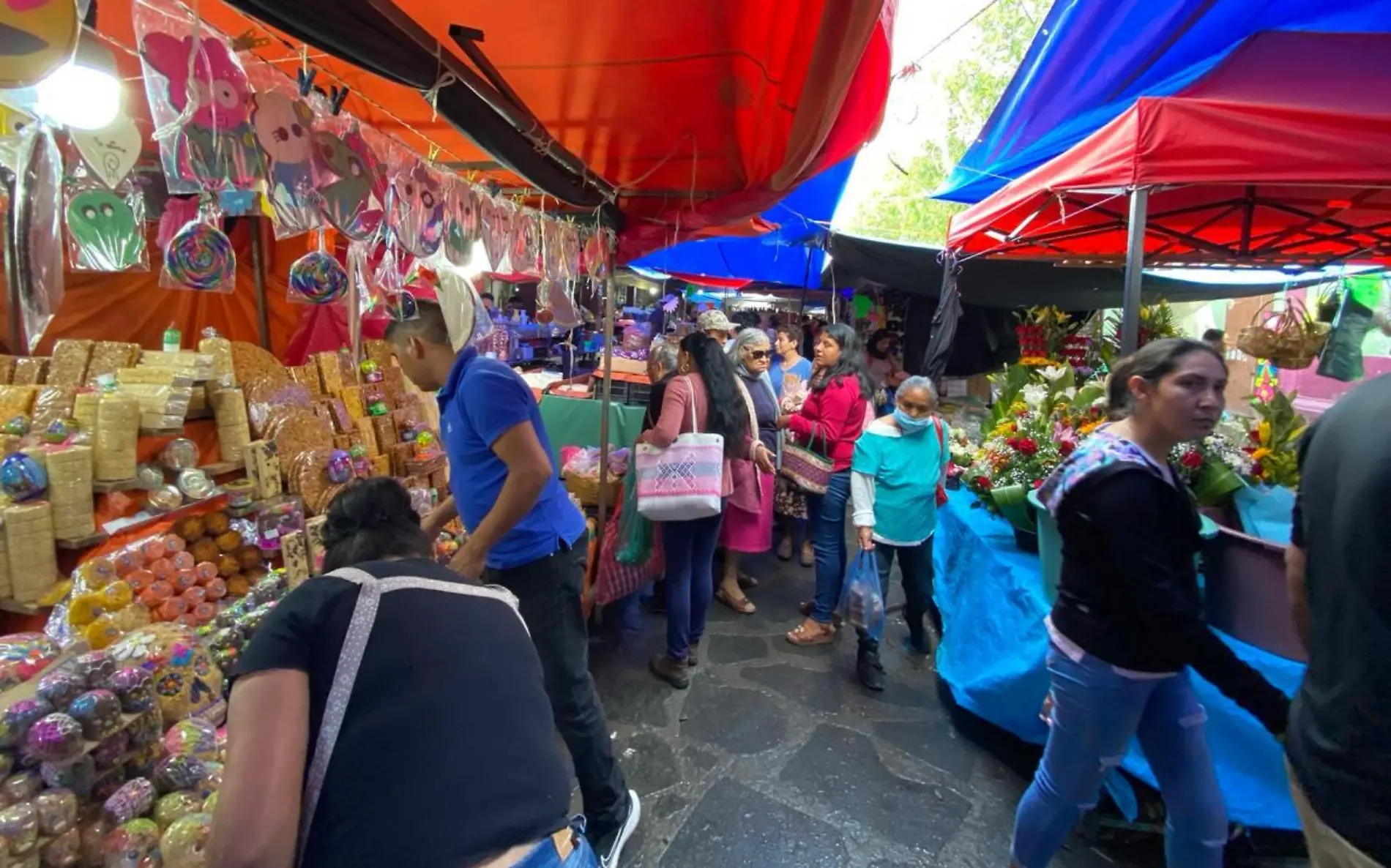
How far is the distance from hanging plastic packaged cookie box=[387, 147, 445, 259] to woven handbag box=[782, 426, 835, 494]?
2.29 metres

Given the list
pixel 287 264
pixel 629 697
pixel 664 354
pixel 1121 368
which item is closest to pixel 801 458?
pixel 664 354

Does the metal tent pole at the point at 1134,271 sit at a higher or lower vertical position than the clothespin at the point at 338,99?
lower

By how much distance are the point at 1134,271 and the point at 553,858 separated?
2898mm

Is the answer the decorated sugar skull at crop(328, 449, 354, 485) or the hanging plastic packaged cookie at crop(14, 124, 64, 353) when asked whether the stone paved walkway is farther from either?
the hanging plastic packaged cookie at crop(14, 124, 64, 353)

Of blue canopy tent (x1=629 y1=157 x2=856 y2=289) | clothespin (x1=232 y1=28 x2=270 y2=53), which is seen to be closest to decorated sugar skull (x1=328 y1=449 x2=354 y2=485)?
clothespin (x1=232 y1=28 x2=270 y2=53)

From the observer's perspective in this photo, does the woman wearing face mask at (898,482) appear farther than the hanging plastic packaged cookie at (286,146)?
Yes

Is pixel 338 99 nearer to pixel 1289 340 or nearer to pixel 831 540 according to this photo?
pixel 831 540

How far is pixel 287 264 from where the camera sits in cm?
405

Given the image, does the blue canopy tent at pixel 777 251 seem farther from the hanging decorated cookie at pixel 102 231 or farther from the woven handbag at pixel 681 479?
the hanging decorated cookie at pixel 102 231

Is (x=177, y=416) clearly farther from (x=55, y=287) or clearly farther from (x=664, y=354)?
(x=664, y=354)

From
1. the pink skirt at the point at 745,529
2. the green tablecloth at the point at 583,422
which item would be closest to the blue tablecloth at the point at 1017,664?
the pink skirt at the point at 745,529

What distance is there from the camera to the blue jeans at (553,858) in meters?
1.04

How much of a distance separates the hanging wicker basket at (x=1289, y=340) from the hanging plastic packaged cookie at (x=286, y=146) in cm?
502

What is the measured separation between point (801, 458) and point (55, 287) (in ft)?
10.4
